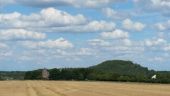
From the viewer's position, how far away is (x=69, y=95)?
6062 cm

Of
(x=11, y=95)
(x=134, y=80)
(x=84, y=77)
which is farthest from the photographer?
(x=84, y=77)

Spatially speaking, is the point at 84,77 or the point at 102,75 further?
the point at 84,77

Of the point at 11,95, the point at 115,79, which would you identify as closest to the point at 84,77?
the point at 115,79

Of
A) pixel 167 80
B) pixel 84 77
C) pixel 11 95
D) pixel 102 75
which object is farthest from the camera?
pixel 84 77

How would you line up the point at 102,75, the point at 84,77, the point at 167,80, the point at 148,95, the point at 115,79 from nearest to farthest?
the point at 148,95, the point at 167,80, the point at 115,79, the point at 102,75, the point at 84,77

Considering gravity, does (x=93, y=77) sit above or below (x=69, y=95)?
above

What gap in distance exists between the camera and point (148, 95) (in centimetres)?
5984

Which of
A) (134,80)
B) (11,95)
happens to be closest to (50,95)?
(11,95)

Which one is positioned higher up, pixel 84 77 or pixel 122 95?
pixel 84 77

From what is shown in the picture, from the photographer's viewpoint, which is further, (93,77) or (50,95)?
→ (93,77)

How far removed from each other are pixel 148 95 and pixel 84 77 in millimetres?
136204

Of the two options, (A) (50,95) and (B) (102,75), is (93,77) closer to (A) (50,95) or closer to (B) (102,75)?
(B) (102,75)

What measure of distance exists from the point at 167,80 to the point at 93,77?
56.1 meters

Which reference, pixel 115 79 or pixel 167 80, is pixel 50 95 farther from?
pixel 115 79
